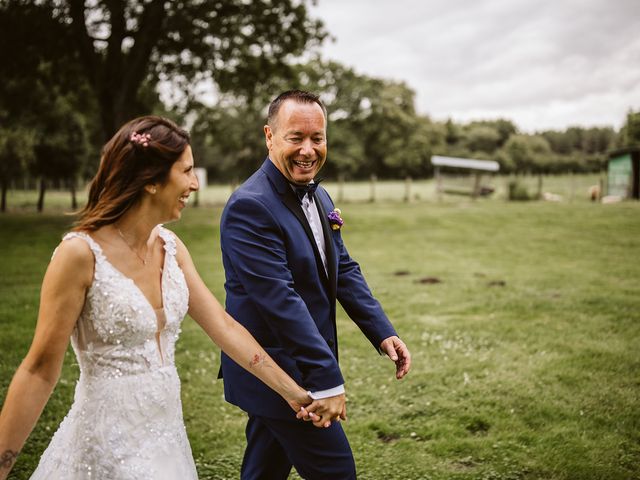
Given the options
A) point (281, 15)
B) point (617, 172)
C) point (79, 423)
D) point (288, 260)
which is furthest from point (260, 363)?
point (617, 172)

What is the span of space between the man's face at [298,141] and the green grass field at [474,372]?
2.96 metres

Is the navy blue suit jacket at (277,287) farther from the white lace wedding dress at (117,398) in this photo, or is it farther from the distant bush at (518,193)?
the distant bush at (518,193)

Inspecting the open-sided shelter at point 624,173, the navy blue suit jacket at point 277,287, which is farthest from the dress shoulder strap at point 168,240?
the open-sided shelter at point 624,173

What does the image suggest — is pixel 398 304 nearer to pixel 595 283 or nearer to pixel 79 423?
pixel 595 283

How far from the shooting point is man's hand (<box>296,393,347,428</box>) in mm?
2688

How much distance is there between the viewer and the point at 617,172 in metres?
35.5

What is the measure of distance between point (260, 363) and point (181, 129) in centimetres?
120

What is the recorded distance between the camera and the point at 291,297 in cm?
275

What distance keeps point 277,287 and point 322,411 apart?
0.64 m

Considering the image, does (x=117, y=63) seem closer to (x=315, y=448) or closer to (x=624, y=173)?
(x=315, y=448)

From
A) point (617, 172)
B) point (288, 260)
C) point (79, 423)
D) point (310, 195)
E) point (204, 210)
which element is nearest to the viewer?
point (79, 423)

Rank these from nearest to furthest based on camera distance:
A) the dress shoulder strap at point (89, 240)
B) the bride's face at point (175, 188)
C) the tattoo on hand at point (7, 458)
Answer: the tattoo on hand at point (7, 458)
the dress shoulder strap at point (89, 240)
the bride's face at point (175, 188)

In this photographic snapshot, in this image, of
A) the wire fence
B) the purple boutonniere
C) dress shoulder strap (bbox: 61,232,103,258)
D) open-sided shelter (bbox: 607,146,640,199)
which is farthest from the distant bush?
dress shoulder strap (bbox: 61,232,103,258)

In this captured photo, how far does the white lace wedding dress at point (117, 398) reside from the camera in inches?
92.6
